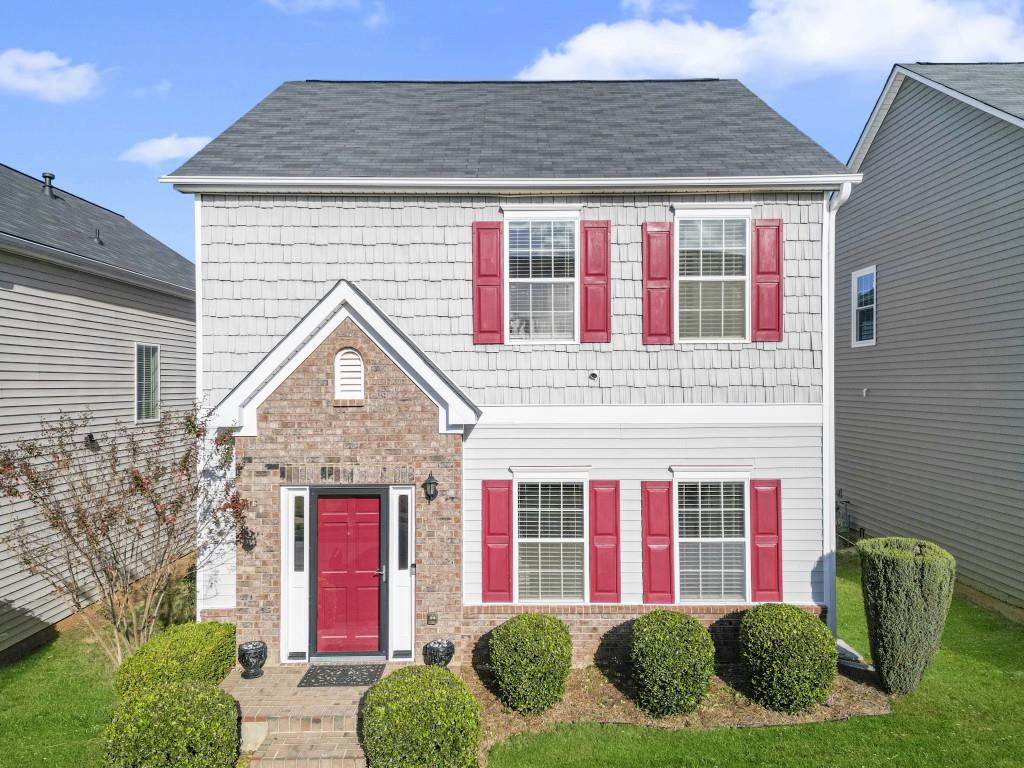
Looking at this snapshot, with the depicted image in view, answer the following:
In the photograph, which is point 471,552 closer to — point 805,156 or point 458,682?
point 458,682

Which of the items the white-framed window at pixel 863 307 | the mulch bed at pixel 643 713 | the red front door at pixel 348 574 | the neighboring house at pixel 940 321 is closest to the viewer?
the mulch bed at pixel 643 713

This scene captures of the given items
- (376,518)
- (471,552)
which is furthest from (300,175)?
(471,552)

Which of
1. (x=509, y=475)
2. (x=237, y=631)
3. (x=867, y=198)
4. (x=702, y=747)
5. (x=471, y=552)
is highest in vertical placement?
(x=867, y=198)

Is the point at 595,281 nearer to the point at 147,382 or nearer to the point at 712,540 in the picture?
the point at 712,540

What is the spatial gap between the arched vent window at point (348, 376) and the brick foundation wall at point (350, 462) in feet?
0.24

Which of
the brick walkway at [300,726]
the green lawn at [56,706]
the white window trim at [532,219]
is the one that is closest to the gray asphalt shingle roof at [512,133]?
the white window trim at [532,219]

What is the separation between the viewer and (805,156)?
8633 mm

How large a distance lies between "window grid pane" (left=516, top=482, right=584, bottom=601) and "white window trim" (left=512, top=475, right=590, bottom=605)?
44 millimetres

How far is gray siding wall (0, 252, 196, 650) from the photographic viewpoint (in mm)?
9125

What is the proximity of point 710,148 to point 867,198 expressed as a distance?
7.90m

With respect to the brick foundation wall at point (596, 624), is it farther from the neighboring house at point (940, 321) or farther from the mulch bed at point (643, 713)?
the neighboring house at point (940, 321)

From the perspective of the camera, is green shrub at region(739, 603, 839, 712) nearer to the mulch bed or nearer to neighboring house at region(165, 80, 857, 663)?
the mulch bed

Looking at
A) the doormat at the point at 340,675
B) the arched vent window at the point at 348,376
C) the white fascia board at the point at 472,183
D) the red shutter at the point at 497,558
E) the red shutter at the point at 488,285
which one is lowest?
the doormat at the point at 340,675

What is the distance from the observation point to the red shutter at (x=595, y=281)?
839 cm
